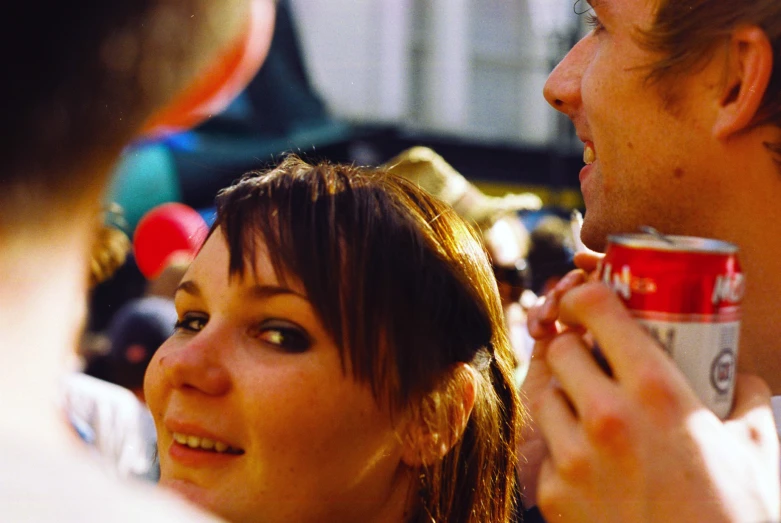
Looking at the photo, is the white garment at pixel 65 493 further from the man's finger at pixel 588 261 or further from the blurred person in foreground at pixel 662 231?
the man's finger at pixel 588 261

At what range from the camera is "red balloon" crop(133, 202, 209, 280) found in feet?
16.5

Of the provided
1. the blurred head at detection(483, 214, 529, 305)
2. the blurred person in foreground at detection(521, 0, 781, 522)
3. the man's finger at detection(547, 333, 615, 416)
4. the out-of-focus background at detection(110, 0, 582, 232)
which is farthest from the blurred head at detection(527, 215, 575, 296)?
the out-of-focus background at detection(110, 0, 582, 232)

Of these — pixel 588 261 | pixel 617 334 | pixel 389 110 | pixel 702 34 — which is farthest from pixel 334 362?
pixel 389 110

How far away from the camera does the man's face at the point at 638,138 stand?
5.15 feet

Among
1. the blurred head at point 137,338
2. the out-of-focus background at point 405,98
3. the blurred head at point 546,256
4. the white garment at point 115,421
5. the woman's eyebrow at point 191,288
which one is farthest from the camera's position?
the out-of-focus background at point 405,98

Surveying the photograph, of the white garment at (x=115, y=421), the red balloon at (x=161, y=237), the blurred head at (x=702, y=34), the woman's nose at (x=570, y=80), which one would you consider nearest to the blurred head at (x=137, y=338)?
the white garment at (x=115, y=421)

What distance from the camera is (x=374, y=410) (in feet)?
5.34

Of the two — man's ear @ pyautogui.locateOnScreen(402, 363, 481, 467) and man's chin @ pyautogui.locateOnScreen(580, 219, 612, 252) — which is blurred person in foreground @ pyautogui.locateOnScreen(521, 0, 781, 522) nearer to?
man's chin @ pyautogui.locateOnScreen(580, 219, 612, 252)

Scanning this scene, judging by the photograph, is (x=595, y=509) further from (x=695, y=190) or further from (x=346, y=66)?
(x=346, y=66)

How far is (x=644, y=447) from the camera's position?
3.66 ft

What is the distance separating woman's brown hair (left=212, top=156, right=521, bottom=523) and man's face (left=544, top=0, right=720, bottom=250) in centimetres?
29

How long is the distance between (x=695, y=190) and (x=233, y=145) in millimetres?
9253

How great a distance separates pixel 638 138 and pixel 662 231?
0.17 meters

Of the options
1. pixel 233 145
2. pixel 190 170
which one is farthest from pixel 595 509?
pixel 233 145
